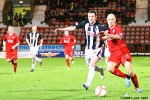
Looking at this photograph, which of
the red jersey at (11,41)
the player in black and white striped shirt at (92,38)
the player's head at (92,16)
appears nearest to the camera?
the player's head at (92,16)

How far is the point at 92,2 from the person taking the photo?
41406 mm

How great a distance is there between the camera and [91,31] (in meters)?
12.1

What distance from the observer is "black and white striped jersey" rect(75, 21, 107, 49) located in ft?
39.5

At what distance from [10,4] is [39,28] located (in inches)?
237

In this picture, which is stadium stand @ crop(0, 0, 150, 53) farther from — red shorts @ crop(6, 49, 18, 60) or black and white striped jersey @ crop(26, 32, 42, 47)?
red shorts @ crop(6, 49, 18, 60)

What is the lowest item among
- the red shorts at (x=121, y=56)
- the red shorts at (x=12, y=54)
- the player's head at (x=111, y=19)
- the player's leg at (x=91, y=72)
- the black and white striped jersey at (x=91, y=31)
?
the red shorts at (x=12, y=54)

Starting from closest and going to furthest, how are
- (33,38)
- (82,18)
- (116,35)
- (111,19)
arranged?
(116,35)
(111,19)
(33,38)
(82,18)

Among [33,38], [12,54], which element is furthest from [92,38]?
[33,38]

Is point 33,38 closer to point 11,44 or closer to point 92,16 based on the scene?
point 11,44

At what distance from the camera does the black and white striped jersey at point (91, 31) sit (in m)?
12.0

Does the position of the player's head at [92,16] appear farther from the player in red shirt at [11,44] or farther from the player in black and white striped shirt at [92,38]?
the player in red shirt at [11,44]

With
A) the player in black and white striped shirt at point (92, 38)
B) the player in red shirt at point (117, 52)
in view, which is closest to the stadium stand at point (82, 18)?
the player in black and white striped shirt at point (92, 38)

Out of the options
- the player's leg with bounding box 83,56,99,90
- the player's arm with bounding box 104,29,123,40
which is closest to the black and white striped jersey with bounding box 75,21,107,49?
the player's leg with bounding box 83,56,99,90

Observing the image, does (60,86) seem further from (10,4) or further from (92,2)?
(10,4)
